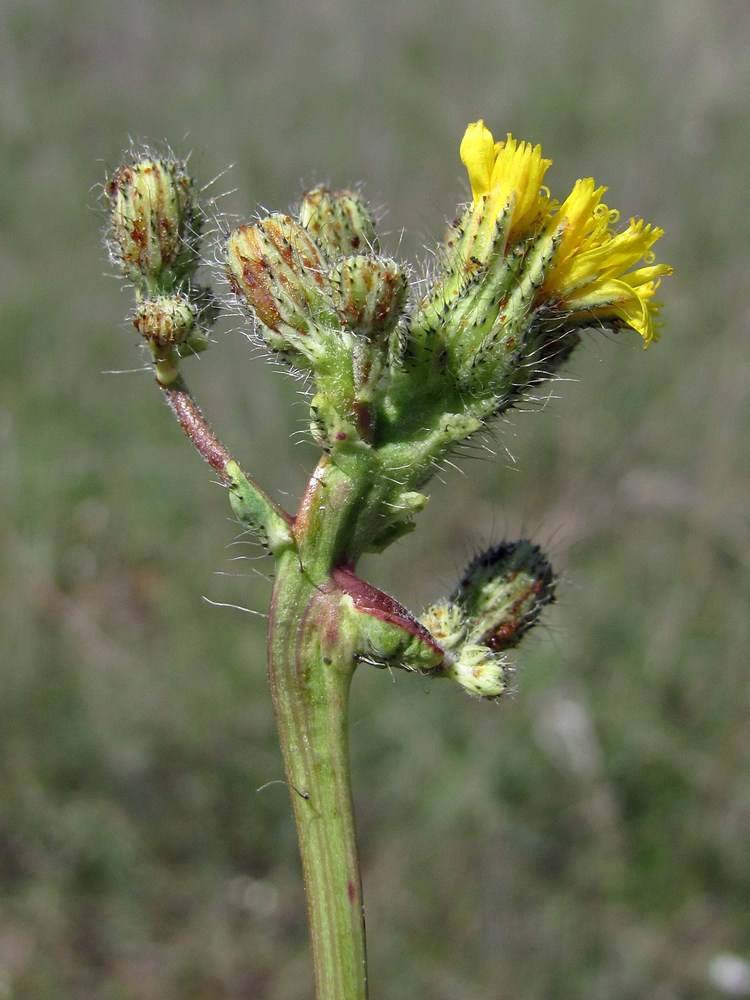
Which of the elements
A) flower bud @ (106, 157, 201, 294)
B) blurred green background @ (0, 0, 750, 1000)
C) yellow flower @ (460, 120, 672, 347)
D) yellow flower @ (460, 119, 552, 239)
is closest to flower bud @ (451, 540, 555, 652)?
blurred green background @ (0, 0, 750, 1000)

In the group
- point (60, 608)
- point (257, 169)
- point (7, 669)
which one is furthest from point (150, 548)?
point (257, 169)

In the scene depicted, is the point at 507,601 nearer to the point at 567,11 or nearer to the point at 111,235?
the point at 111,235

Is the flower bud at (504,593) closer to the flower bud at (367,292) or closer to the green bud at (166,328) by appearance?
the flower bud at (367,292)

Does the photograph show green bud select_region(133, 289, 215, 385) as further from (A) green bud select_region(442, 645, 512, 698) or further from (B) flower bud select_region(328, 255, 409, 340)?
(A) green bud select_region(442, 645, 512, 698)

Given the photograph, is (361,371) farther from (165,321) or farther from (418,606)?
(418,606)

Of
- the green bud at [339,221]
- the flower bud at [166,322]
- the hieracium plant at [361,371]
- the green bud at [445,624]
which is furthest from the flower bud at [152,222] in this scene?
the green bud at [445,624]

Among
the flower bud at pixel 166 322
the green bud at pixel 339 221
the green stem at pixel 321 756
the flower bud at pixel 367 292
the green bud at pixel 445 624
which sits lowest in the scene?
the green stem at pixel 321 756
